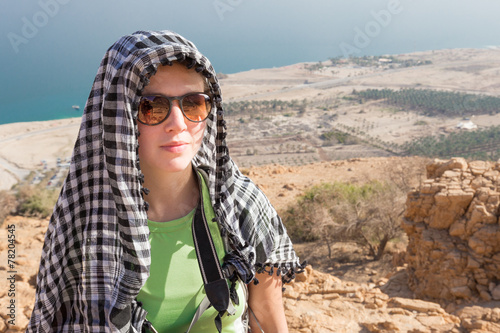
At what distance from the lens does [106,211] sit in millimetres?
1435

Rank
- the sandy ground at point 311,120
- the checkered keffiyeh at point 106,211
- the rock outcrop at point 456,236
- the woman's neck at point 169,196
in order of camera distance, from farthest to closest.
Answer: the sandy ground at point 311,120 < the rock outcrop at point 456,236 < the woman's neck at point 169,196 < the checkered keffiyeh at point 106,211

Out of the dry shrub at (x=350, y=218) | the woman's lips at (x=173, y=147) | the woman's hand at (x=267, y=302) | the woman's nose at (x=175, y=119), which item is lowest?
the dry shrub at (x=350, y=218)

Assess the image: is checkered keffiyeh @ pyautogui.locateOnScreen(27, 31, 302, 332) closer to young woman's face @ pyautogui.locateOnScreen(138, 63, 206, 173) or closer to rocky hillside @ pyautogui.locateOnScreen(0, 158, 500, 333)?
young woman's face @ pyautogui.locateOnScreen(138, 63, 206, 173)

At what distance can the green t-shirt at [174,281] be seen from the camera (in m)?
1.57

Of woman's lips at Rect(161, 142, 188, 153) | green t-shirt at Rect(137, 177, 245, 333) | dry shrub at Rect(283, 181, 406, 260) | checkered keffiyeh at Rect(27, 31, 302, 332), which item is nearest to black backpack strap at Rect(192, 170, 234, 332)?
green t-shirt at Rect(137, 177, 245, 333)

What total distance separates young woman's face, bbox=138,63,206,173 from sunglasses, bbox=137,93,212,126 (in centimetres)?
2

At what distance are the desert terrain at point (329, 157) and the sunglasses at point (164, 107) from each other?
2713 mm

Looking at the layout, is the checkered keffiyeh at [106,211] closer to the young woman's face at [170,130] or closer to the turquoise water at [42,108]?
the young woman's face at [170,130]

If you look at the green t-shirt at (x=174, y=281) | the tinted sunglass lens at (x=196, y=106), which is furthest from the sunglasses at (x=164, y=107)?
the green t-shirt at (x=174, y=281)

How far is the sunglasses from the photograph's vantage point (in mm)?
1438

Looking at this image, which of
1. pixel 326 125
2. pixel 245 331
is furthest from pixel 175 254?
pixel 326 125

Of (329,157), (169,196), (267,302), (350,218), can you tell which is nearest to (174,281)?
(169,196)

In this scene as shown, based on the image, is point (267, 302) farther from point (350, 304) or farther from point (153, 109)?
point (350, 304)

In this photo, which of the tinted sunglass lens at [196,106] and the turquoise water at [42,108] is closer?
the tinted sunglass lens at [196,106]
